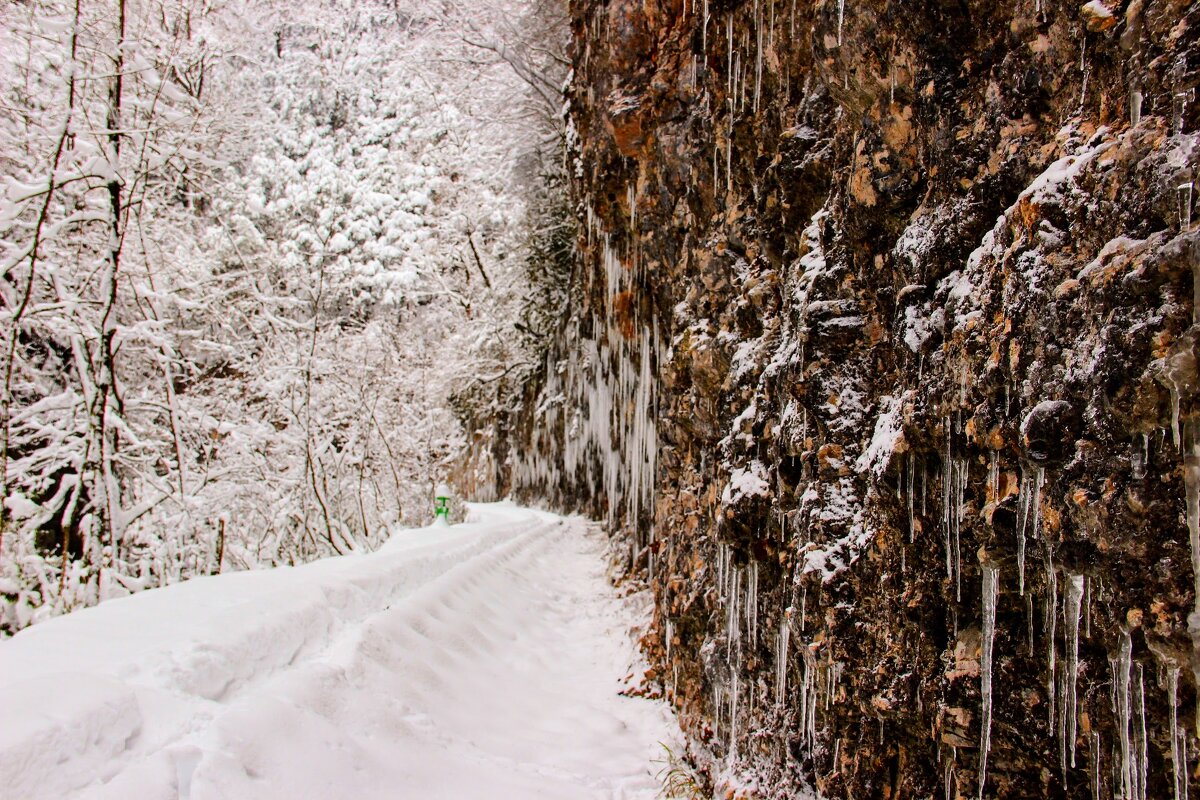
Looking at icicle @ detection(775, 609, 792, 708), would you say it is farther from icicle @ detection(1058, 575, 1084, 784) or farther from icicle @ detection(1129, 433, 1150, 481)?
icicle @ detection(1129, 433, 1150, 481)

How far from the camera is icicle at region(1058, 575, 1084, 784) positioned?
6.20ft

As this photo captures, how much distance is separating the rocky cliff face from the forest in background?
4906 millimetres

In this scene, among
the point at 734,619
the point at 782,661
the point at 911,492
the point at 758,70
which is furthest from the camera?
the point at 758,70

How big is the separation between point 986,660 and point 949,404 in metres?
0.82

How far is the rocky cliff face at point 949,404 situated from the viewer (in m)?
1.69

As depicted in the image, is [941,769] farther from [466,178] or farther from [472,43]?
[466,178]

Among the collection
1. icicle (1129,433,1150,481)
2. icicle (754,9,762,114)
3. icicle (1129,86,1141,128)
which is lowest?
icicle (1129,433,1150,481)

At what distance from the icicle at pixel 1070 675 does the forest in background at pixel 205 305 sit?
596cm

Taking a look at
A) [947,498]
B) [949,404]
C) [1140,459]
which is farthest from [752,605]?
[1140,459]

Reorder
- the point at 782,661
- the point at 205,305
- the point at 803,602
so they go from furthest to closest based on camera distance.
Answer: the point at 205,305 < the point at 782,661 < the point at 803,602

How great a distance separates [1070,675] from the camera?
1.92 metres

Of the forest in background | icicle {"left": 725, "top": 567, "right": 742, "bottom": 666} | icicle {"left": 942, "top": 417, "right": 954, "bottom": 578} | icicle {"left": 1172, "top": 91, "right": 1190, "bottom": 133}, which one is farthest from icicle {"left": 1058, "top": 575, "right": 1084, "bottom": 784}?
the forest in background

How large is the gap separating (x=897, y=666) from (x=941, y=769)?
1.13ft

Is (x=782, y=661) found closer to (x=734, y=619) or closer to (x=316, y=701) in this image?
(x=734, y=619)
